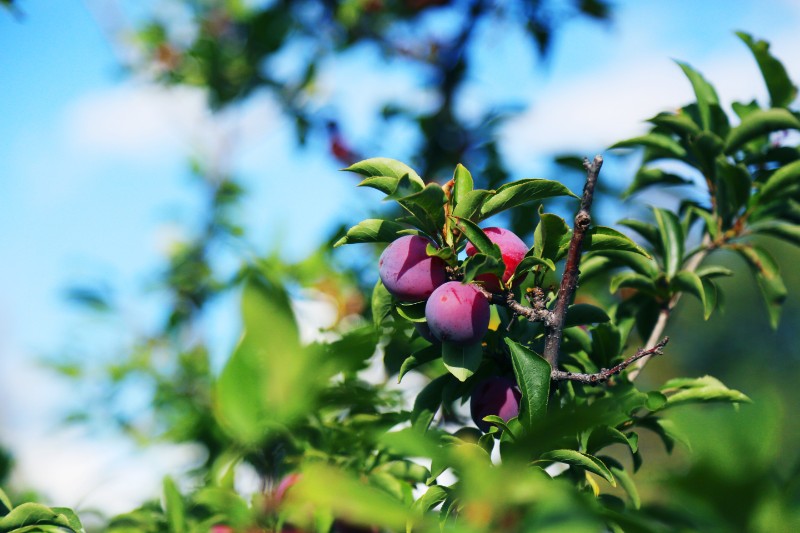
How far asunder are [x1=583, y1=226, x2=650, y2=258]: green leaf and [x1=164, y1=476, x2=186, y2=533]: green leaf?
53 centimetres

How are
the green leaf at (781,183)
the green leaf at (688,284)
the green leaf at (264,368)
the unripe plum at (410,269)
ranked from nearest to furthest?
the green leaf at (264,368) → the unripe plum at (410,269) → the green leaf at (688,284) → the green leaf at (781,183)

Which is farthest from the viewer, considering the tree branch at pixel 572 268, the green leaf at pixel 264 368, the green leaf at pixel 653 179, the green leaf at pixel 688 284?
the green leaf at pixel 653 179

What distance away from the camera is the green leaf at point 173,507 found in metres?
0.77

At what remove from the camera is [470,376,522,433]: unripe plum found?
0.70 meters

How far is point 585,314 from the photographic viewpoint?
725 mm

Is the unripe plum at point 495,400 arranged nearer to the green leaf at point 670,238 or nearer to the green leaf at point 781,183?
the green leaf at point 670,238

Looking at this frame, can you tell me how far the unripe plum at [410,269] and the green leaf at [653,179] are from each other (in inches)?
21.7

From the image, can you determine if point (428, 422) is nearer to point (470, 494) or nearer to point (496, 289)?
point (496, 289)

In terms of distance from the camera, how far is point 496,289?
2.29 feet

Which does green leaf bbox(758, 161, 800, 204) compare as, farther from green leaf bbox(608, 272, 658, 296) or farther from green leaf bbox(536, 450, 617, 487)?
green leaf bbox(536, 450, 617, 487)

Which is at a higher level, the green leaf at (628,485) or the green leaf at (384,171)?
the green leaf at (384,171)

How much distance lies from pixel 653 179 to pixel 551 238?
521 millimetres

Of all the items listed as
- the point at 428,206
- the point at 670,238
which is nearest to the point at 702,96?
the point at 670,238

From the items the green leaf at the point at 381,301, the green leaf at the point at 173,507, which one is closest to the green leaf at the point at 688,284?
the green leaf at the point at 381,301
